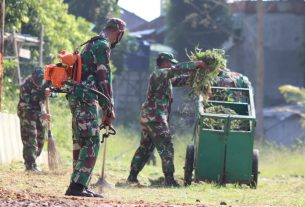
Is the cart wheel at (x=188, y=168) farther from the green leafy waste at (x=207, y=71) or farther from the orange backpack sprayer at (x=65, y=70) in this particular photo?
the orange backpack sprayer at (x=65, y=70)

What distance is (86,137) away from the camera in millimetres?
9695

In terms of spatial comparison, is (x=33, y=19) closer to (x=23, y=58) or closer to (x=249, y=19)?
(x=23, y=58)

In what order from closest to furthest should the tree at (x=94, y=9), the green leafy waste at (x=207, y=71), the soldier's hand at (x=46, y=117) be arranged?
the green leafy waste at (x=207, y=71)
the soldier's hand at (x=46, y=117)
the tree at (x=94, y=9)

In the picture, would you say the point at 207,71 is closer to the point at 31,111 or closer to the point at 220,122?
the point at 220,122

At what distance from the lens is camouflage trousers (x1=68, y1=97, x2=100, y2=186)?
966 cm

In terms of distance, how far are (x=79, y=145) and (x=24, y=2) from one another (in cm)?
1099

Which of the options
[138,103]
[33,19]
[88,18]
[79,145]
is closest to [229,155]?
[79,145]

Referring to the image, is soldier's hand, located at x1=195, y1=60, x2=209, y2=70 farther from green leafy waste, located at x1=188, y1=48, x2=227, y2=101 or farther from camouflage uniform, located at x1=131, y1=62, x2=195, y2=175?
camouflage uniform, located at x1=131, y1=62, x2=195, y2=175

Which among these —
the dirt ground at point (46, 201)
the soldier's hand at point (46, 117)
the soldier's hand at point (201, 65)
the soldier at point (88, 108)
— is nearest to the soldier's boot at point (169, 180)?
the soldier's hand at point (201, 65)

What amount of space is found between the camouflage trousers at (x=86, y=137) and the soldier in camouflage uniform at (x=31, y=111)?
174 inches

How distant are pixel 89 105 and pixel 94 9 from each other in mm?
28179

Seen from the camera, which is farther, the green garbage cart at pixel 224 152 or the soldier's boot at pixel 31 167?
the soldier's boot at pixel 31 167

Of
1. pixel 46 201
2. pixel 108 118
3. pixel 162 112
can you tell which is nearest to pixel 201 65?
pixel 162 112

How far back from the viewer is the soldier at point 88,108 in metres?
9.67
